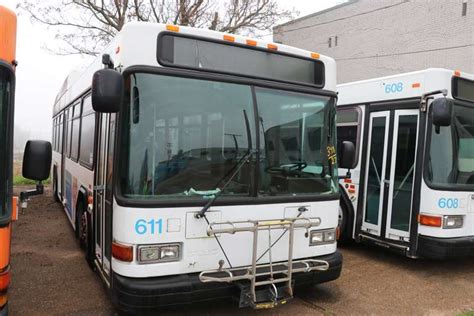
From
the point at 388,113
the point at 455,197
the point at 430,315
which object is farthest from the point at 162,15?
the point at 430,315

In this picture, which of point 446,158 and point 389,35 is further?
point 389,35

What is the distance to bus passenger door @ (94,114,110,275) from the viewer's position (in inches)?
157

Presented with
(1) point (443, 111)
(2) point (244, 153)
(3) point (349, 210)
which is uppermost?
(1) point (443, 111)

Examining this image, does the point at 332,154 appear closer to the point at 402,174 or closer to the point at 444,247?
the point at 402,174

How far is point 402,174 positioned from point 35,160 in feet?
15.7

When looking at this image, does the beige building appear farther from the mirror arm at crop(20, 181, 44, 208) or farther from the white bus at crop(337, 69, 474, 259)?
the mirror arm at crop(20, 181, 44, 208)

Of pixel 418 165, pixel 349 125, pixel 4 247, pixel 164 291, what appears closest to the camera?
pixel 4 247

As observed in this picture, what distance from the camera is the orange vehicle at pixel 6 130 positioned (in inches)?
110

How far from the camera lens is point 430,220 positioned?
17.6 ft

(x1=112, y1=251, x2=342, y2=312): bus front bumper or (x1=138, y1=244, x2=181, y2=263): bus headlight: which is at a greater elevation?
(x1=138, y1=244, x2=181, y2=263): bus headlight

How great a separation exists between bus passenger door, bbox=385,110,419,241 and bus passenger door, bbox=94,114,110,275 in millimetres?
3984

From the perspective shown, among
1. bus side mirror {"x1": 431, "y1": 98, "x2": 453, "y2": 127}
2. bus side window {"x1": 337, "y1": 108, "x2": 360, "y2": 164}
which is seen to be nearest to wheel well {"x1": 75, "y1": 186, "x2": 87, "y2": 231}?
bus side window {"x1": 337, "y1": 108, "x2": 360, "y2": 164}

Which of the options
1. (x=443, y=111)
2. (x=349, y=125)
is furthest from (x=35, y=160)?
(x=349, y=125)

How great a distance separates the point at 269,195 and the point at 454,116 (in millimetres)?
3192
